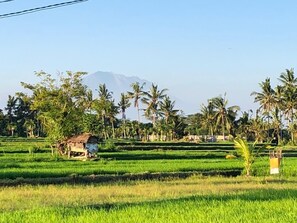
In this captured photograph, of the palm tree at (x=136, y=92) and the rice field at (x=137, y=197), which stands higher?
the palm tree at (x=136, y=92)

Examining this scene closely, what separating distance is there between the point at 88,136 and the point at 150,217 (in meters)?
26.0

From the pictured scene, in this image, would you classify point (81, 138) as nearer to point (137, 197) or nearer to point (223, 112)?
point (137, 197)

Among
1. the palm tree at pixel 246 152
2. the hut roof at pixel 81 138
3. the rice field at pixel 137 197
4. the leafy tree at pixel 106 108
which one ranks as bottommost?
the rice field at pixel 137 197

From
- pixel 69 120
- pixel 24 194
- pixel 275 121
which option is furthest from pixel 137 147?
pixel 24 194

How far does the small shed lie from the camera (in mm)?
33406

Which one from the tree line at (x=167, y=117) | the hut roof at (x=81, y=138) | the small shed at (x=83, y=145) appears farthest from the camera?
the tree line at (x=167, y=117)

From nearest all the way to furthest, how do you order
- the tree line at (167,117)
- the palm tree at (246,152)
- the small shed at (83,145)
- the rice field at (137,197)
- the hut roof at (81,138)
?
1. the rice field at (137,197)
2. the palm tree at (246,152)
3. the small shed at (83,145)
4. the hut roof at (81,138)
5. the tree line at (167,117)

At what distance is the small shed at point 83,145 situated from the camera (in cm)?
3341

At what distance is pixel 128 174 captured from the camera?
21.3m

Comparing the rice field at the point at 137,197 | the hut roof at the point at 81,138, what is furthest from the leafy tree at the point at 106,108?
the rice field at the point at 137,197

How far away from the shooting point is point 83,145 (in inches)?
1320

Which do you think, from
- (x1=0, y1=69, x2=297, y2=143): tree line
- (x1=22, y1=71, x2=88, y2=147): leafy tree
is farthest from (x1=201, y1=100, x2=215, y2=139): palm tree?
(x1=22, y1=71, x2=88, y2=147): leafy tree

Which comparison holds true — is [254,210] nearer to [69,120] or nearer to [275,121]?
[69,120]

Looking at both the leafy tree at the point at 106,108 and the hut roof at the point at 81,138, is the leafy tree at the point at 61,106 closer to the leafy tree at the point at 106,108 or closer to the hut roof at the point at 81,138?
the hut roof at the point at 81,138
